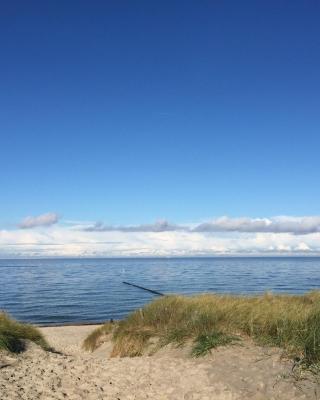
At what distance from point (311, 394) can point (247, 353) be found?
2984mm

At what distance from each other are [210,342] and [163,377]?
208 cm

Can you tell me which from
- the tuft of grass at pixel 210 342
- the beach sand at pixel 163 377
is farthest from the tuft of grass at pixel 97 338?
the tuft of grass at pixel 210 342

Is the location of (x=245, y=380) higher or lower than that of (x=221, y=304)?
lower

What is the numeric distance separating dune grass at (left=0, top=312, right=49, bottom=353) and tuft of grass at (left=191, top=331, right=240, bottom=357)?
20.0ft

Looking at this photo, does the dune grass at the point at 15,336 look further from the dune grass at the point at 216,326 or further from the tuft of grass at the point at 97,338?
the dune grass at the point at 216,326

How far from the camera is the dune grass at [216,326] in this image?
13.2 meters

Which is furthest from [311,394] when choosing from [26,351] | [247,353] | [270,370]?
[26,351]

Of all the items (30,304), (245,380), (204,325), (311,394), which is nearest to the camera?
(311,394)

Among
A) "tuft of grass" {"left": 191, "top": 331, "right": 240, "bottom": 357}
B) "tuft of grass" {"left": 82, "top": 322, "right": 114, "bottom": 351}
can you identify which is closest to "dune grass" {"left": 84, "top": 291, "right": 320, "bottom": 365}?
"tuft of grass" {"left": 191, "top": 331, "right": 240, "bottom": 357}

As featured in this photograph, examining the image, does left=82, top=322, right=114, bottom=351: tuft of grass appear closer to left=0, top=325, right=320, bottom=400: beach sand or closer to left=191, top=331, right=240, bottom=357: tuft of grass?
left=0, top=325, right=320, bottom=400: beach sand

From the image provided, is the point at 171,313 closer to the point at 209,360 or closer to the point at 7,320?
the point at 209,360

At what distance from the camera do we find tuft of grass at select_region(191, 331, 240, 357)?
14107mm

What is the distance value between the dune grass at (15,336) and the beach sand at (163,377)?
0.79 metres

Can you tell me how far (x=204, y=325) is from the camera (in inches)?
621
